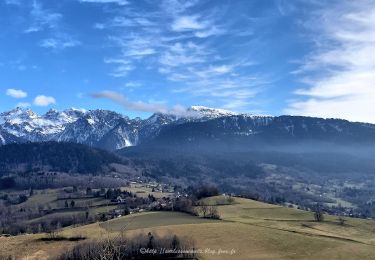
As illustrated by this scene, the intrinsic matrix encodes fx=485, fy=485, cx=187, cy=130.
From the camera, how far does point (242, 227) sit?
160m

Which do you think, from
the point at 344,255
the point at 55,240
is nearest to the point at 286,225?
the point at 344,255

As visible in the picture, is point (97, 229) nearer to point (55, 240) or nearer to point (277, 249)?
point (55, 240)

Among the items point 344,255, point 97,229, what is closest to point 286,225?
point 344,255

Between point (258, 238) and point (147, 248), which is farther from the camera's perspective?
point (258, 238)

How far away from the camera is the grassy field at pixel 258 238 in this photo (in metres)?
127

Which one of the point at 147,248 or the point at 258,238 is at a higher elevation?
the point at 258,238

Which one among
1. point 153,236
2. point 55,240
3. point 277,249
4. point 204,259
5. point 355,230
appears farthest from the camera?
point 355,230

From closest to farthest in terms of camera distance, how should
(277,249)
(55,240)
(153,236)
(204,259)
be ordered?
1. (204,259)
2. (277,249)
3. (153,236)
4. (55,240)

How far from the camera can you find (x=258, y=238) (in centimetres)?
14175

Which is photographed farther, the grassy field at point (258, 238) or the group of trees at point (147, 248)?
the group of trees at point (147, 248)

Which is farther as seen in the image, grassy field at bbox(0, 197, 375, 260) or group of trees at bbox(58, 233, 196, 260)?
group of trees at bbox(58, 233, 196, 260)

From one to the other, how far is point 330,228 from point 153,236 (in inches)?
2675

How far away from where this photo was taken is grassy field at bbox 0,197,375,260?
127m

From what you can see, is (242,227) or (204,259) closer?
(204,259)
